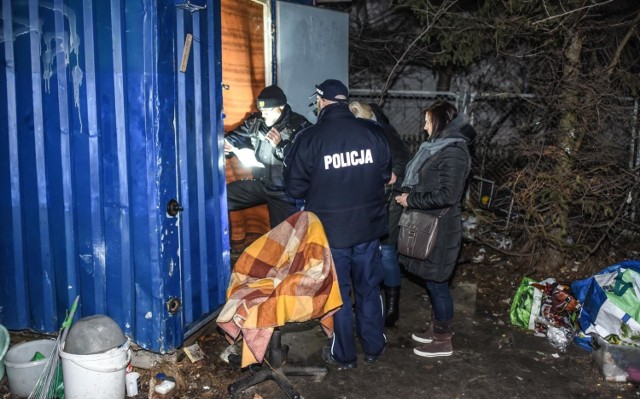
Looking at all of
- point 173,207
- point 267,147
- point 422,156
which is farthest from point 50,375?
point 422,156

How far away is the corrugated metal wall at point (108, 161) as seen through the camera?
400 centimetres

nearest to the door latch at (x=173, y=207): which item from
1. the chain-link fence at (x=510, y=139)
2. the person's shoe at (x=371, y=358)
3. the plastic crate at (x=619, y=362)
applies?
the person's shoe at (x=371, y=358)

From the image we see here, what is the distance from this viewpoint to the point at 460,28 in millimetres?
7578

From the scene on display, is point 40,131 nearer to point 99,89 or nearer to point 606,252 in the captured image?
point 99,89

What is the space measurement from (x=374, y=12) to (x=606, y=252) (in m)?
10.1

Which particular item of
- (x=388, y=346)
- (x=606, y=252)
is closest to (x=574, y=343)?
(x=388, y=346)

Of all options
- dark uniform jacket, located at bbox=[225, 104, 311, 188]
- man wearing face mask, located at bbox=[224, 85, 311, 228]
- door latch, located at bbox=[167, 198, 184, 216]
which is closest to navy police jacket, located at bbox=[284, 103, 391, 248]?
door latch, located at bbox=[167, 198, 184, 216]

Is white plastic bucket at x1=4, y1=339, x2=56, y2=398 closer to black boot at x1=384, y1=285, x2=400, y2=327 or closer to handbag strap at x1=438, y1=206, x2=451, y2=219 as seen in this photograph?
black boot at x1=384, y1=285, x2=400, y2=327

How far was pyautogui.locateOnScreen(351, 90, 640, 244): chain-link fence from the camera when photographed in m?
6.19

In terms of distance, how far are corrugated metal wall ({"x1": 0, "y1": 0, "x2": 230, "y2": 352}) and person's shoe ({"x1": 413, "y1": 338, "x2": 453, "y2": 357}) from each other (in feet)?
6.30

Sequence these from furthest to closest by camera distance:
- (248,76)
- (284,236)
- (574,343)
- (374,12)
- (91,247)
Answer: (374,12)
(248,76)
(574,343)
(91,247)
(284,236)

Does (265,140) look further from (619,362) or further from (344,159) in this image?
(619,362)

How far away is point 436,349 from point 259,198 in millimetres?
2364

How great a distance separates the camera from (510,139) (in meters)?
7.04
